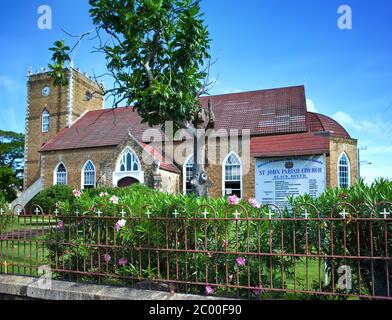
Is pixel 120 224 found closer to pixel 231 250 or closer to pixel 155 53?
pixel 231 250

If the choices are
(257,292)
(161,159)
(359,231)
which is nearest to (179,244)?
(257,292)

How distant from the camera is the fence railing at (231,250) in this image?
399 centimetres

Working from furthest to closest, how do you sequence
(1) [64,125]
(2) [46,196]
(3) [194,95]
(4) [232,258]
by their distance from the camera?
(1) [64,125] → (2) [46,196] → (3) [194,95] → (4) [232,258]

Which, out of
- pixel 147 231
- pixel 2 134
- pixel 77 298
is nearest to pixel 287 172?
pixel 147 231

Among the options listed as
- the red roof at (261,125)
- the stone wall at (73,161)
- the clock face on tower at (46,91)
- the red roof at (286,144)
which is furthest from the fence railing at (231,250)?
the clock face on tower at (46,91)

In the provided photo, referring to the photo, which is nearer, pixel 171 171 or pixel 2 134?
pixel 171 171

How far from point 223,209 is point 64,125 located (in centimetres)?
3162

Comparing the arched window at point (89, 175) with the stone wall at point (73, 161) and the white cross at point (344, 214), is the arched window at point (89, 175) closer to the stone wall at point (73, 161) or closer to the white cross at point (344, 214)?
the stone wall at point (73, 161)

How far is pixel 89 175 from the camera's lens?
27047 millimetres

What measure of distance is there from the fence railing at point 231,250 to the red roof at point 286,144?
43.1 feet

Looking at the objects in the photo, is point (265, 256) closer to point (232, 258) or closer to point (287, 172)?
point (232, 258)

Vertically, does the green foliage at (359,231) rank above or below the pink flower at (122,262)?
above

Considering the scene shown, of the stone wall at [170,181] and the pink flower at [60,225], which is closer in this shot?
the pink flower at [60,225]
